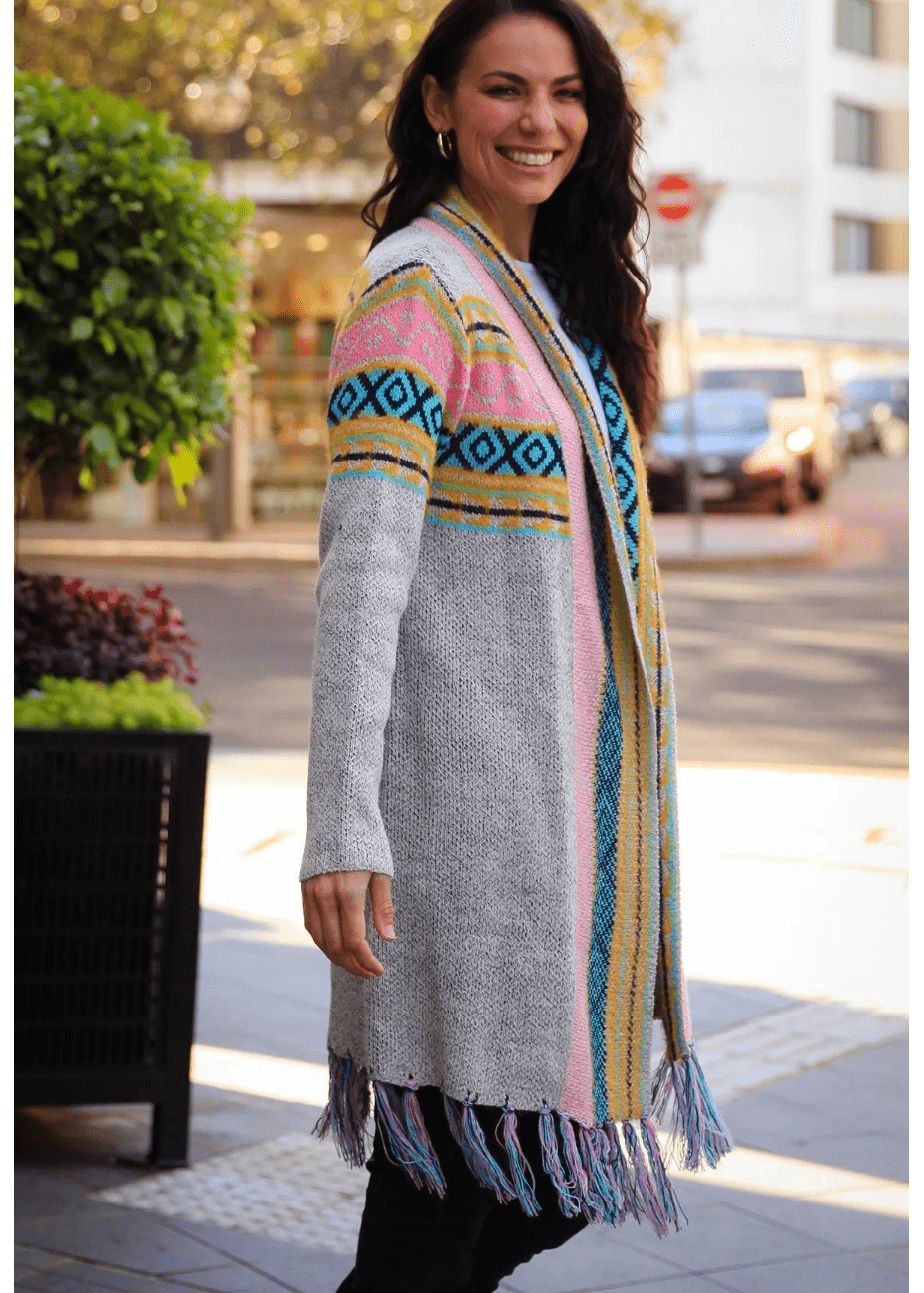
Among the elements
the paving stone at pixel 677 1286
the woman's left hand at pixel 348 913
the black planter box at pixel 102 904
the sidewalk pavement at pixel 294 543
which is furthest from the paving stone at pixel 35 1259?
the sidewalk pavement at pixel 294 543

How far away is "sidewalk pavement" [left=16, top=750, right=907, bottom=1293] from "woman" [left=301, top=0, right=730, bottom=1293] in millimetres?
1201

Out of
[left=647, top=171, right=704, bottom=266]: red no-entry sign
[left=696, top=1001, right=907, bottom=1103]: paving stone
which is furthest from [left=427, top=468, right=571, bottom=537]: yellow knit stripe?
[left=647, top=171, right=704, bottom=266]: red no-entry sign

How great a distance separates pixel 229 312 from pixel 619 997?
2449mm

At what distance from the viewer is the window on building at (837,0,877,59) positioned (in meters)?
50.1

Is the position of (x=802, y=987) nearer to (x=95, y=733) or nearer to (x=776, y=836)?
(x=776, y=836)

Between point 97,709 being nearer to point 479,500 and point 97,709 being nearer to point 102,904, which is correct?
point 102,904

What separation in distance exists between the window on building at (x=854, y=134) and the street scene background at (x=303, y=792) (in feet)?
61.0

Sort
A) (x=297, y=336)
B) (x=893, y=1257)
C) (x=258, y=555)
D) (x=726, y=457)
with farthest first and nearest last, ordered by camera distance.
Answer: (x=297, y=336) → (x=726, y=457) → (x=258, y=555) → (x=893, y=1257)

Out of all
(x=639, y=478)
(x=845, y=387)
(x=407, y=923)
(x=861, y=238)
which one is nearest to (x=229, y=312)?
(x=639, y=478)

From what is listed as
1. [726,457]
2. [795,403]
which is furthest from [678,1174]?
[795,403]

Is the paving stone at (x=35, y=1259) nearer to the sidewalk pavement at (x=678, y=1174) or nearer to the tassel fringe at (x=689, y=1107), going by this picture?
the sidewalk pavement at (x=678, y=1174)

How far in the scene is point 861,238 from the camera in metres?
51.5

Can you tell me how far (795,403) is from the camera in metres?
25.7

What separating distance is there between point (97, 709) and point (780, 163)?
148 ft
